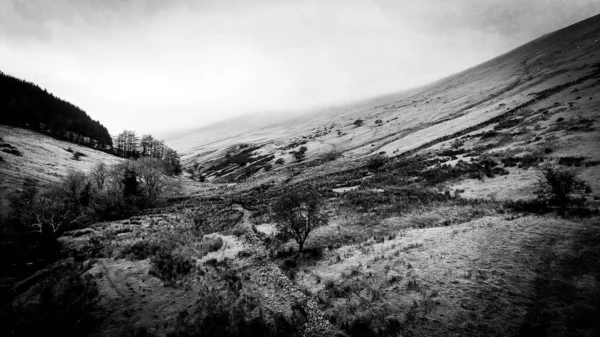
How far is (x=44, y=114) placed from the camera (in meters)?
118

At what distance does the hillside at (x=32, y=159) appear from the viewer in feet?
159

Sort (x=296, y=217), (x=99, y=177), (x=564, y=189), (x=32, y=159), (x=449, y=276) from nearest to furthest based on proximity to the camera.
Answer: (x=449, y=276)
(x=564, y=189)
(x=296, y=217)
(x=99, y=177)
(x=32, y=159)

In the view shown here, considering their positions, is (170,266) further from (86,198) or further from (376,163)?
(376,163)

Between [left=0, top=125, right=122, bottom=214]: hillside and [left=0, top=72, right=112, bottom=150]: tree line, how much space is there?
37.2ft

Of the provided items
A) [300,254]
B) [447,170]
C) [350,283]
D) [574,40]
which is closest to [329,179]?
[447,170]

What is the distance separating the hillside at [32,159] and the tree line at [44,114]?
37.2 ft

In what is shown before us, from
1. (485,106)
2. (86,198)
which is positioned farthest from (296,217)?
Result: (485,106)

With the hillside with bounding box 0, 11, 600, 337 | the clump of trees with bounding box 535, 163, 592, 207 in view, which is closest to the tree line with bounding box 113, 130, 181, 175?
the hillside with bounding box 0, 11, 600, 337

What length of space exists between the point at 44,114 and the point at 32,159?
79325 mm

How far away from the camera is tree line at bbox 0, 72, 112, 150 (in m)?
96.5

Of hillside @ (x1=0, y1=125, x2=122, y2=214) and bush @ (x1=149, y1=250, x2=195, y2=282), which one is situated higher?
hillside @ (x1=0, y1=125, x2=122, y2=214)

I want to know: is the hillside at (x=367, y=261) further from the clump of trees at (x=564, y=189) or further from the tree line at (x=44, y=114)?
the tree line at (x=44, y=114)

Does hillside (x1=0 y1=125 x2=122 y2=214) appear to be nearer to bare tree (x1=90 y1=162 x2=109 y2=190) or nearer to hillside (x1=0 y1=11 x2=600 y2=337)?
hillside (x1=0 y1=11 x2=600 y2=337)

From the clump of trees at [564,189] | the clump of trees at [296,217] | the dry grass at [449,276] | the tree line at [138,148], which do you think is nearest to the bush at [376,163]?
the clump of trees at [564,189]
